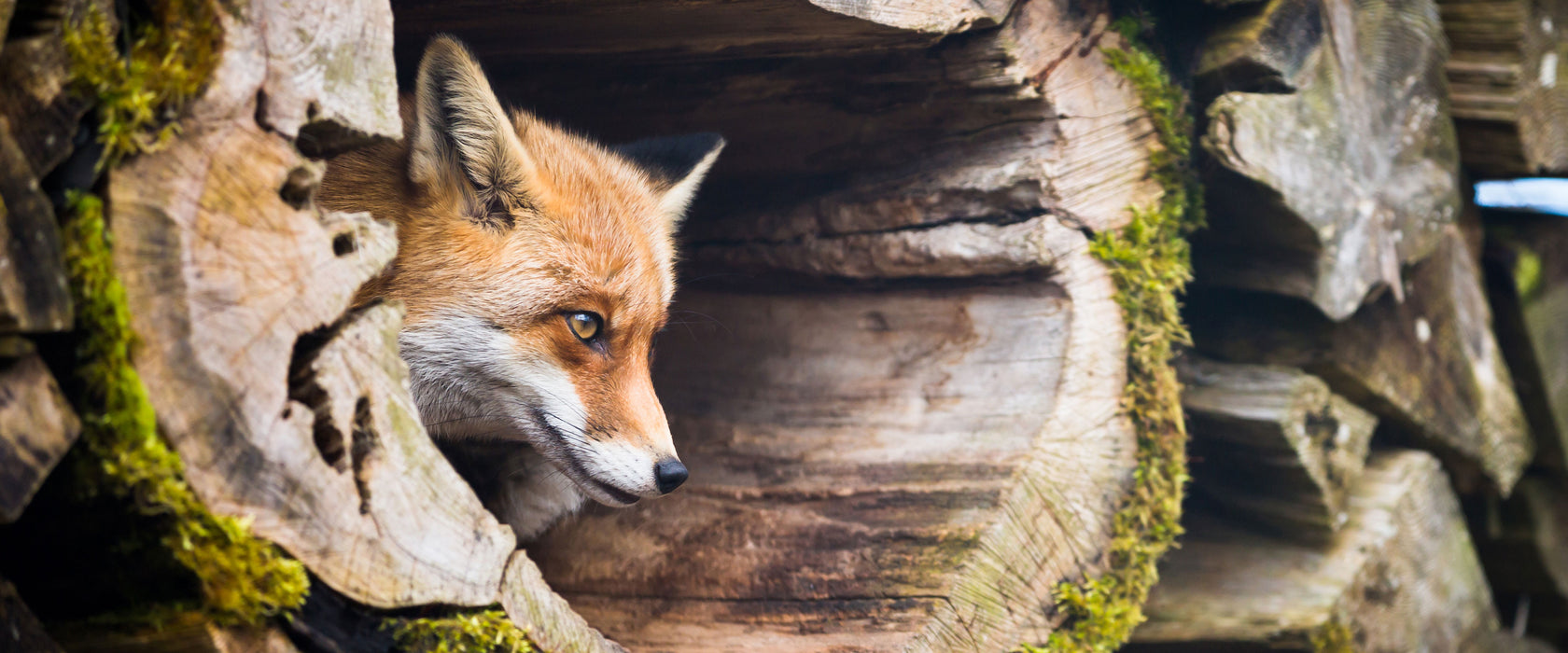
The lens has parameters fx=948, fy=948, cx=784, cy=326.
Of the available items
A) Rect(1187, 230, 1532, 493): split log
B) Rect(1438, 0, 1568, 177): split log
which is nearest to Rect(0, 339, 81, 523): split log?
Rect(1187, 230, 1532, 493): split log

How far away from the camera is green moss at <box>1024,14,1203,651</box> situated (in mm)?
2828

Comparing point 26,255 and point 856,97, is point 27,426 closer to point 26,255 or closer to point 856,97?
point 26,255

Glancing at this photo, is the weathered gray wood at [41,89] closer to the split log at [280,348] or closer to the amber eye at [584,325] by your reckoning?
the split log at [280,348]

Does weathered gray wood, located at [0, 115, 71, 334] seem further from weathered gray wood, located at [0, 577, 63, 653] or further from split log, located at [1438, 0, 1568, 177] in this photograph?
split log, located at [1438, 0, 1568, 177]

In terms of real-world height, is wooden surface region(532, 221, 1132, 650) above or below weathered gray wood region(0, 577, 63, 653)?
below

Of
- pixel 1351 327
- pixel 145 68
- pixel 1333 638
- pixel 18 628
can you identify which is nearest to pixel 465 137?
pixel 145 68

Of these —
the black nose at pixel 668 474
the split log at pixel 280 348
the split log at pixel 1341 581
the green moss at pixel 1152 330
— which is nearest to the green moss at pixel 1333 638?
the split log at pixel 1341 581

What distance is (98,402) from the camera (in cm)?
131

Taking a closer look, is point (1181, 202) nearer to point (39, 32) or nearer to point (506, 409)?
point (506, 409)

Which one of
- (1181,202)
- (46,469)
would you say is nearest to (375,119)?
(46,469)

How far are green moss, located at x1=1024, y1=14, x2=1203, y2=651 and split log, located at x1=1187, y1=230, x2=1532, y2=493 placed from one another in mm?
510

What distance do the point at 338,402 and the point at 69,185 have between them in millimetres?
475

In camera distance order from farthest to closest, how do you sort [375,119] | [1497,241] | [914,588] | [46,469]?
[1497,241] < [914,588] < [375,119] < [46,469]

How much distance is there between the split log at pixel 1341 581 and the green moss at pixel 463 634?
245 centimetres
